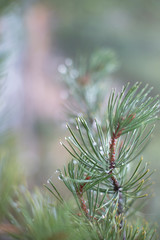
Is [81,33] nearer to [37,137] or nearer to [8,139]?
[37,137]

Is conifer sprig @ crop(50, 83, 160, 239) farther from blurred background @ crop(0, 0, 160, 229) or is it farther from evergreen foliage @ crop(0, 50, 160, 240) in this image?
blurred background @ crop(0, 0, 160, 229)

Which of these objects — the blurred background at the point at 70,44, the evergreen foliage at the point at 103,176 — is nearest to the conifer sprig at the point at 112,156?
the evergreen foliage at the point at 103,176

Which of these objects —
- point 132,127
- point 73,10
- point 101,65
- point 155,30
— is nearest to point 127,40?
point 155,30

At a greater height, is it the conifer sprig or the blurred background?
the blurred background

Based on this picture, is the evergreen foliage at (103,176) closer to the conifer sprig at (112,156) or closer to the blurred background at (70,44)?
the conifer sprig at (112,156)

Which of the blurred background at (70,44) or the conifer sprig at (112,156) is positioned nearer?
the conifer sprig at (112,156)

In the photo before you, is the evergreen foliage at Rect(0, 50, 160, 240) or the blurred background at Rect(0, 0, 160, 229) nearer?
the evergreen foliage at Rect(0, 50, 160, 240)

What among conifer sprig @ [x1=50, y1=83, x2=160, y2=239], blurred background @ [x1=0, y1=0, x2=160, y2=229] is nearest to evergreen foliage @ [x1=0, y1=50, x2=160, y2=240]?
conifer sprig @ [x1=50, y1=83, x2=160, y2=239]

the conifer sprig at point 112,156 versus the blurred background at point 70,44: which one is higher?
the blurred background at point 70,44

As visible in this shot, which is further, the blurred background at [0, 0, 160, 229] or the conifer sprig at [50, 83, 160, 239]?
the blurred background at [0, 0, 160, 229]

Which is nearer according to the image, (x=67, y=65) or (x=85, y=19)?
(x=67, y=65)

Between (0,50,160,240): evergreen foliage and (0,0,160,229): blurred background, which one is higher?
(0,0,160,229): blurred background
